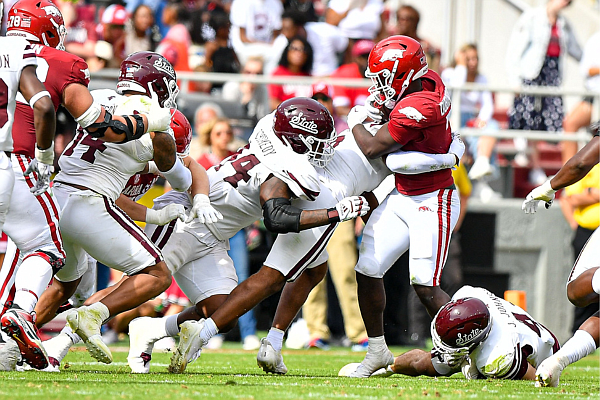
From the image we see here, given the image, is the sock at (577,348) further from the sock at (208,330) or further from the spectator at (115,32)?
the spectator at (115,32)

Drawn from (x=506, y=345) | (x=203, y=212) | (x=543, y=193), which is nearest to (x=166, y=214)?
(x=203, y=212)

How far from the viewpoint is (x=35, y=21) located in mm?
5281

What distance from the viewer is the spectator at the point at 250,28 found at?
36.2 feet

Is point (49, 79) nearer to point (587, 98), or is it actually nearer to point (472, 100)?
point (472, 100)

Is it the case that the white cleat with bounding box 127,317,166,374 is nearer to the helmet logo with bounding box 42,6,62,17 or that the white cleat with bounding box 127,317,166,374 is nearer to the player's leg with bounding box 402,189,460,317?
the player's leg with bounding box 402,189,460,317

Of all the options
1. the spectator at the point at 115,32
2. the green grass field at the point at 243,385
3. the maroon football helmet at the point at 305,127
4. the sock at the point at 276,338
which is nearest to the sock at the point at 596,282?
the green grass field at the point at 243,385

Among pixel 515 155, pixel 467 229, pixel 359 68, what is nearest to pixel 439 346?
pixel 467 229

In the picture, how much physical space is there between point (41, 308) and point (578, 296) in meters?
3.24

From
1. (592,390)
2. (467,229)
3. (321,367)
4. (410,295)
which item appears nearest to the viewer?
(592,390)

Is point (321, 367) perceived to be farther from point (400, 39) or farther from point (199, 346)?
point (400, 39)

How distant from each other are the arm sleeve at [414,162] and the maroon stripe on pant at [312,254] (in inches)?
→ 21.5

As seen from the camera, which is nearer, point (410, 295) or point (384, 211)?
point (384, 211)

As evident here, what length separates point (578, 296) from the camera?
18.1 ft

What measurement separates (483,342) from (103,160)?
2399mm
